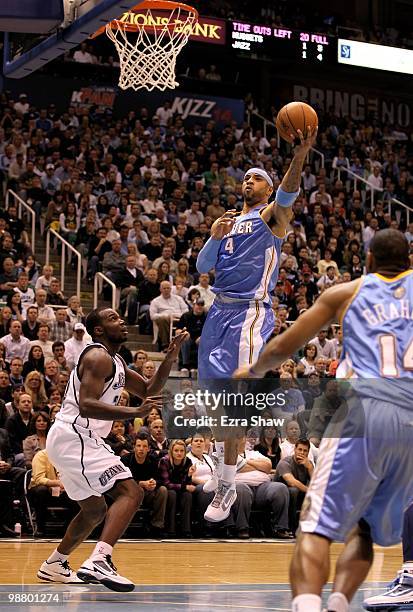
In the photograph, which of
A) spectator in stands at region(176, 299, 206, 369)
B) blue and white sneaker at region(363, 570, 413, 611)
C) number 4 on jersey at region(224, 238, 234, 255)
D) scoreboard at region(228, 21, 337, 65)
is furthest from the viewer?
scoreboard at region(228, 21, 337, 65)

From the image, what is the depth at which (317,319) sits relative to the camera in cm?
457

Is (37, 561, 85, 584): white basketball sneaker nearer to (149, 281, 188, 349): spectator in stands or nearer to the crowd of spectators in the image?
the crowd of spectators

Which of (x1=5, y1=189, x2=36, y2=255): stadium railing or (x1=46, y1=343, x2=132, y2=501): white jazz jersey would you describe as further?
(x1=5, y1=189, x2=36, y2=255): stadium railing

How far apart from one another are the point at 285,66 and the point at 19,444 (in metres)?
18.9

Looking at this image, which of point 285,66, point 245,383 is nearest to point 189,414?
point 245,383

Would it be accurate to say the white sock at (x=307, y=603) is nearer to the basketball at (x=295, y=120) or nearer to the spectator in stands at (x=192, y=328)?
the basketball at (x=295, y=120)

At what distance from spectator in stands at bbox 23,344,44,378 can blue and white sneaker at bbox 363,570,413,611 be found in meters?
7.44

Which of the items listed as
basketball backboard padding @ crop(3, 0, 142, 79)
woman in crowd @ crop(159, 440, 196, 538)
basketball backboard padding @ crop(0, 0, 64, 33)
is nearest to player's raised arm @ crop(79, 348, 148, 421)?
basketball backboard padding @ crop(3, 0, 142, 79)

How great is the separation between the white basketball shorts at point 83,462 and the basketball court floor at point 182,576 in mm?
744

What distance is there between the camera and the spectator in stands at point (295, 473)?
Answer: 38.5ft

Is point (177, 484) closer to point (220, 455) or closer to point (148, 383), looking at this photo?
point (220, 455)

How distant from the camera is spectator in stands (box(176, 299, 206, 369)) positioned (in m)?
15.1

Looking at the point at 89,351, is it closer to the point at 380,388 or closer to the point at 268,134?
the point at 380,388

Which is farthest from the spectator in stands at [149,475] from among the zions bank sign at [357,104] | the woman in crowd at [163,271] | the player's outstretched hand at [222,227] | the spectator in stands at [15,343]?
the zions bank sign at [357,104]
